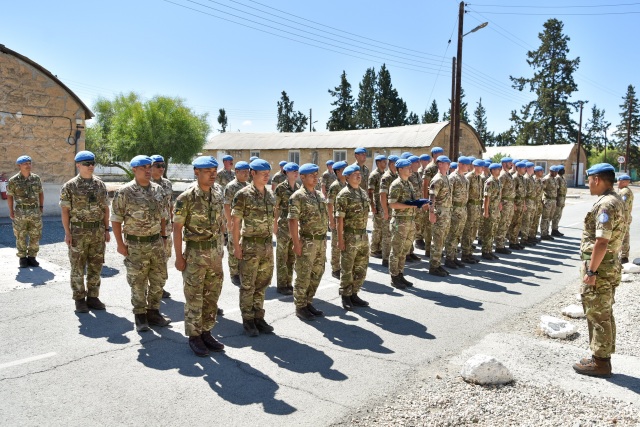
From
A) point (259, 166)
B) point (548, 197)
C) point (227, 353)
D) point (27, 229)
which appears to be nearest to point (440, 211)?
point (259, 166)

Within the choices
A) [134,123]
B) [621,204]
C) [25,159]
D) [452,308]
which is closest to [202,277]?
[452,308]

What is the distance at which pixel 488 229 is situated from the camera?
10477mm

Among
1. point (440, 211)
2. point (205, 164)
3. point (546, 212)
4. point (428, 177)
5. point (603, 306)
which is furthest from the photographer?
point (546, 212)

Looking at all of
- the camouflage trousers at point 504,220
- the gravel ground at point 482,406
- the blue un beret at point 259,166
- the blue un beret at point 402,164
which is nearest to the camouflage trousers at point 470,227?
the camouflage trousers at point 504,220

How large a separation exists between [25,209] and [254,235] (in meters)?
5.40

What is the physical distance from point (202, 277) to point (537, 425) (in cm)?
322

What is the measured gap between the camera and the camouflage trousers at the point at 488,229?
10.4 meters

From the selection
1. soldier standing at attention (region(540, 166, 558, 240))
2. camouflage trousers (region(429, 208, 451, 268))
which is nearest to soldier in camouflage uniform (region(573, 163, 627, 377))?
camouflage trousers (region(429, 208, 451, 268))

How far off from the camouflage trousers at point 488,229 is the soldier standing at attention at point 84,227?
760 centimetres

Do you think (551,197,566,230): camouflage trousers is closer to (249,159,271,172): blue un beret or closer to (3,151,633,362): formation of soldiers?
(3,151,633,362): formation of soldiers

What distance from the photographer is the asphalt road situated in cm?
385

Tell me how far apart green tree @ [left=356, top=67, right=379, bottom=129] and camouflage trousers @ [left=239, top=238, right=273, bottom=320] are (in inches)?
2096

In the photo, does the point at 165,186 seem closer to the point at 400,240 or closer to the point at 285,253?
the point at 285,253

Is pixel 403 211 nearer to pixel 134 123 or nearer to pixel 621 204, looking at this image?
pixel 621 204
